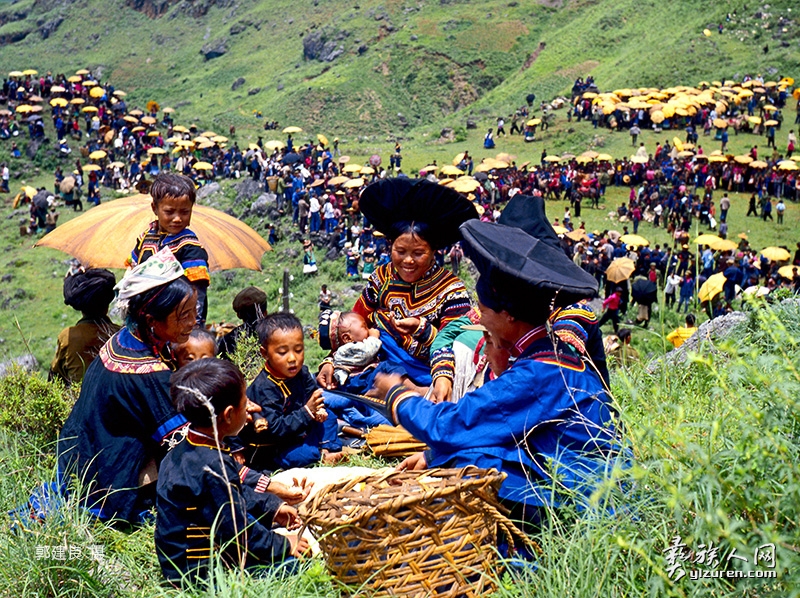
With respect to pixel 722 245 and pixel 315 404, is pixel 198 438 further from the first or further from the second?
pixel 722 245

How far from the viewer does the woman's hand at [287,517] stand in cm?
322

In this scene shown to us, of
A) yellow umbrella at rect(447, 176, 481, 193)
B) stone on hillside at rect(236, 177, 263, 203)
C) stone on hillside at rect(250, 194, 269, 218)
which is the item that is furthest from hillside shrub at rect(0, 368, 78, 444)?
stone on hillside at rect(236, 177, 263, 203)

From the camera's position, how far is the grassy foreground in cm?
215

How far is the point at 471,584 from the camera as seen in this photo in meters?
2.70

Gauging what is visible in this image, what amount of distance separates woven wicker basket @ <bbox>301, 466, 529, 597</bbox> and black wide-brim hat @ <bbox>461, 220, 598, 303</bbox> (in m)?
0.69

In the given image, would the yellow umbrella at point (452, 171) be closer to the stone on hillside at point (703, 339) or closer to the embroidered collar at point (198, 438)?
the stone on hillside at point (703, 339)

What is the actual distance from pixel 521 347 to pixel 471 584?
859 mm

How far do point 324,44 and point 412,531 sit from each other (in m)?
58.6

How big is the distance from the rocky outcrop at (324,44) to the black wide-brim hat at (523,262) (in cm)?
5598

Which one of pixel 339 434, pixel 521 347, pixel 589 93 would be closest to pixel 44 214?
pixel 589 93

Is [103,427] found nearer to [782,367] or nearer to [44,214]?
[782,367]

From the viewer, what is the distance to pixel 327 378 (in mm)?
4906

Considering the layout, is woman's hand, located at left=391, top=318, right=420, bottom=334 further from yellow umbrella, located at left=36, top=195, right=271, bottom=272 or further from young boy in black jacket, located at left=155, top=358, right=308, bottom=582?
young boy in black jacket, located at left=155, top=358, right=308, bottom=582

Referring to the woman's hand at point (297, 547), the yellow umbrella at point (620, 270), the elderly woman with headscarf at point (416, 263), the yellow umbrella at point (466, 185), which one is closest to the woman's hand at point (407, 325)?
the elderly woman with headscarf at point (416, 263)
